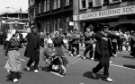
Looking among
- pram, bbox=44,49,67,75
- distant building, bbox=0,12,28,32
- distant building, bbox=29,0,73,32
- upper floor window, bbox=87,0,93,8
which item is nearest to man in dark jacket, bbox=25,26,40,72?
pram, bbox=44,49,67,75

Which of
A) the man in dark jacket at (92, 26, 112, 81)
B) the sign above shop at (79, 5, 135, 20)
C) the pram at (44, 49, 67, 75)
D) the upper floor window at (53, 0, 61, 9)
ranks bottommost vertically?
the pram at (44, 49, 67, 75)

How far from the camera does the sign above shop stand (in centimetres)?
2419

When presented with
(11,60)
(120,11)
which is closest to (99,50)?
(11,60)

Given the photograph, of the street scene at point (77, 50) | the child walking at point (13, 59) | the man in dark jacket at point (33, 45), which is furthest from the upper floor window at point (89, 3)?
the child walking at point (13, 59)

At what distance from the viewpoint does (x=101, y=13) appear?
2844 cm

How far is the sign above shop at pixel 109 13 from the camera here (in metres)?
24.2

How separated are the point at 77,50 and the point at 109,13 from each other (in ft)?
43.2

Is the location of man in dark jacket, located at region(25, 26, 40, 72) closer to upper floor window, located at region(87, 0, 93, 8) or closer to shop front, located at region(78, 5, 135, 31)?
shop front, located at region(78, 5, 135, 31)

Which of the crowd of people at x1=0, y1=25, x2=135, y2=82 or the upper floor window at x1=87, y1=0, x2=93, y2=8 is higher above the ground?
the upper floor window at x1=87, y1=0, x2=93, y2=8

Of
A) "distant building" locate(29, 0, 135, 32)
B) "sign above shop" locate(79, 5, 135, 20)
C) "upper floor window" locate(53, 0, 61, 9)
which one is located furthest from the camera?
"upper floor window" locate(53, 0, 61, 9)

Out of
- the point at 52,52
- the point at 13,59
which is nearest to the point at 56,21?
the point at 52,52

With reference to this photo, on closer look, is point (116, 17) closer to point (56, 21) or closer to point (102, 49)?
point (56, 21)

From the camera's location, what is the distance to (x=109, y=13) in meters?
27.0

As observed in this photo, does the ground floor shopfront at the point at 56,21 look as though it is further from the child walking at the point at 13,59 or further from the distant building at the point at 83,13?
the child walking at the point at 13,59
